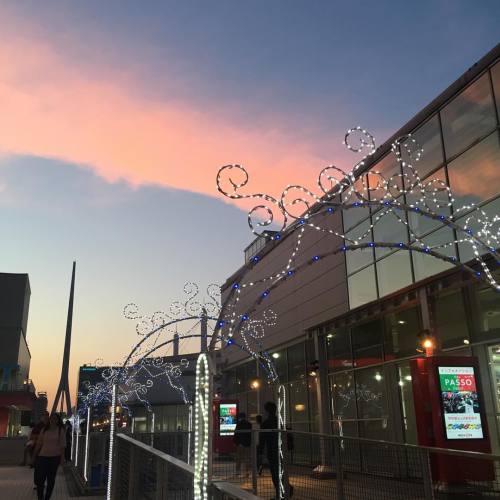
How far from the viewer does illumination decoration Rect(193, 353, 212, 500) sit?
10.7ft

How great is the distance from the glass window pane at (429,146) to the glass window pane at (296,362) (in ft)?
31.8

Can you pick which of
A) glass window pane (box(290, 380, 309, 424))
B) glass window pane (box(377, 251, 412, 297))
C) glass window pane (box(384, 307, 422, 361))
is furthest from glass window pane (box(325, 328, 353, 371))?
glass window pane (box(290, 380, 309, 424))

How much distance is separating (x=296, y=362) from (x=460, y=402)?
39.4 ft

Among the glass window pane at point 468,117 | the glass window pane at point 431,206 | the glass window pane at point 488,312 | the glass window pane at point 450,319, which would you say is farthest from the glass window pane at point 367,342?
the glass window pane at point 468,117

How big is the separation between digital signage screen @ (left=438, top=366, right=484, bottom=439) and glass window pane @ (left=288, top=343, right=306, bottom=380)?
11.0 meters

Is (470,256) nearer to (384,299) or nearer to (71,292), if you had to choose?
(384,299)

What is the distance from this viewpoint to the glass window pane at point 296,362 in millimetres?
21562

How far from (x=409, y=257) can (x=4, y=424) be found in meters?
48.3

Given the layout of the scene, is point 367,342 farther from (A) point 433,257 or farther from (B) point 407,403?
(A) point 433,257

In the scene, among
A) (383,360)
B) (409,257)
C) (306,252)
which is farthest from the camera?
(306,252)

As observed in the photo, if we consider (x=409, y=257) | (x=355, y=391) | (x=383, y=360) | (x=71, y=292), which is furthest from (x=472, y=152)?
(x=71, y=292)

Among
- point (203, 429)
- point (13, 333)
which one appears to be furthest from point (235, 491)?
point (13, 333)

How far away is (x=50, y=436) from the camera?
899 cm

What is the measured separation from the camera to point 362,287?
55.1 feet
